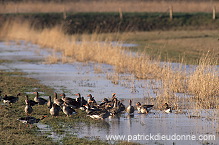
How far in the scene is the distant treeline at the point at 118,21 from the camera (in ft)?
183

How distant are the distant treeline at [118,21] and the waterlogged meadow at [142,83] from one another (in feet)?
73.0

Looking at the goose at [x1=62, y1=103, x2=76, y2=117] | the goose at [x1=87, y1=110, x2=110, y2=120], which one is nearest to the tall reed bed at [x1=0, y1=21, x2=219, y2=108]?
the goose at [x1=87, y1=110, x2=110, y2=120]

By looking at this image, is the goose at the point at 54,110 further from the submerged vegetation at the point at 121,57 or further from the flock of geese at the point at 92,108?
the submerged vegetation at the point at 121,57

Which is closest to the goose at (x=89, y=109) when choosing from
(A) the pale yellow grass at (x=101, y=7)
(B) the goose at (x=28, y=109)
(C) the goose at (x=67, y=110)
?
(C) the goose at (x=67, y=110)

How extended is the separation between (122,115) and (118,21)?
147 ft

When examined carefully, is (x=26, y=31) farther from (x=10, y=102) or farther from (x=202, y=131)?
(x=202, y=131)

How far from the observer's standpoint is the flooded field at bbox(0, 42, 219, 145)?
36.7 feet

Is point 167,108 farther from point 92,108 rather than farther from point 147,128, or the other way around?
point 92,108

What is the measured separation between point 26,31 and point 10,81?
2777 centimetres

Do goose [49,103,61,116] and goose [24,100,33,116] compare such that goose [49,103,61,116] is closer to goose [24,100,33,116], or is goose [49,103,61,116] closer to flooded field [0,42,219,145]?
goose [24,100,33,116]

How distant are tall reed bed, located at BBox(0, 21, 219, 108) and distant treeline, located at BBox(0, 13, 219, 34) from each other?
571 inches

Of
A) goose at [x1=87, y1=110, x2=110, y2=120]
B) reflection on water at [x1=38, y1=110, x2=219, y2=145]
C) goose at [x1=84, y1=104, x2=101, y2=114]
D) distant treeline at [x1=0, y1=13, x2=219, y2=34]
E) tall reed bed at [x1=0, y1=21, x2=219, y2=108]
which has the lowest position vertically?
reflection on water at [x1=38, y1=110, x2=219, y2=145]

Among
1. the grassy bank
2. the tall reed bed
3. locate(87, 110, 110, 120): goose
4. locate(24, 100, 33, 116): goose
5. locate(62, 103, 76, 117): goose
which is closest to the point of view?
the grassy bank

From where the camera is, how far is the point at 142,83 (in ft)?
64.3
